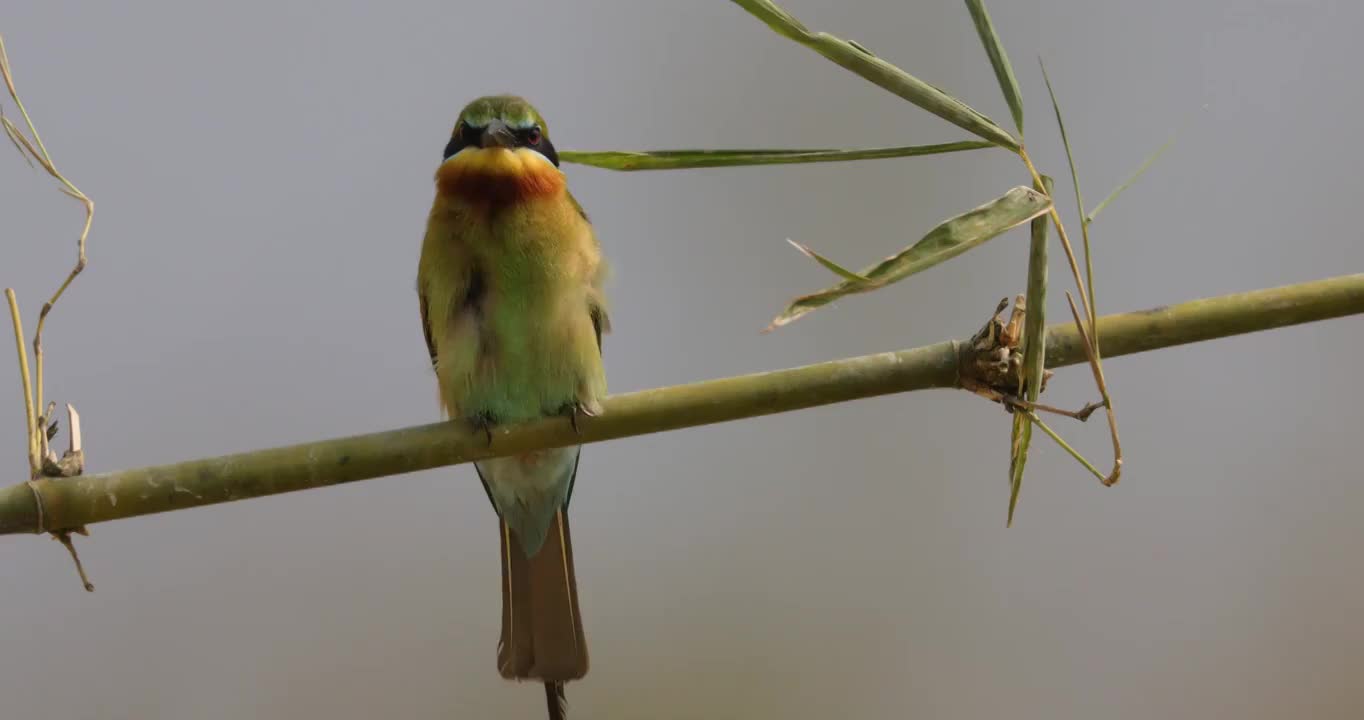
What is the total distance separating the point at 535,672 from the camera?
2.09 meters

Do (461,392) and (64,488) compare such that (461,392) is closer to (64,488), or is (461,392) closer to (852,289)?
(64,488)

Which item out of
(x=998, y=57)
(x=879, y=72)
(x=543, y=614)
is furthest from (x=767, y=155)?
(x=543, y=614)

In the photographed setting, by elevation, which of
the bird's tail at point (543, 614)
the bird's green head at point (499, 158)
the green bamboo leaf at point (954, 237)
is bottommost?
the bird's tail at point (543, 614)

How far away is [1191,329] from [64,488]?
41.3 inches

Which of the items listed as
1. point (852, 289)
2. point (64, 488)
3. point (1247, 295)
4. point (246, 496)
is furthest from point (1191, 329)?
point (64, 488)

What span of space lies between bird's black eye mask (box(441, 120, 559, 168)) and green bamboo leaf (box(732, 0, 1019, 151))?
3.57 feet

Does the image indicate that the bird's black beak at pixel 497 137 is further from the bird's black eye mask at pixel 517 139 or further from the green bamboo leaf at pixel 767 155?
the green bamboo leaf at pixel 767 155

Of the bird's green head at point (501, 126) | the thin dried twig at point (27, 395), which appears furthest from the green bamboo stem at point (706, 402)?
the bird's green head at point (501, 126)

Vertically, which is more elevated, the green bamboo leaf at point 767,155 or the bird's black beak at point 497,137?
the bird's black beak at point 497,137

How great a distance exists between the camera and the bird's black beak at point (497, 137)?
2141 millimetres

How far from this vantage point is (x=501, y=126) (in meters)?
2.18

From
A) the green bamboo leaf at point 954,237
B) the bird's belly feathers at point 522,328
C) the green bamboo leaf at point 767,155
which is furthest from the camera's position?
the bird's belly feathers at point 522,328

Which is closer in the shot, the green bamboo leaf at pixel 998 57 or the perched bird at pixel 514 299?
the green bamboo leaf at pixel 998 57

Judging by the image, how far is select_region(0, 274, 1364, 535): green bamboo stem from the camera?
1130 millimetres
